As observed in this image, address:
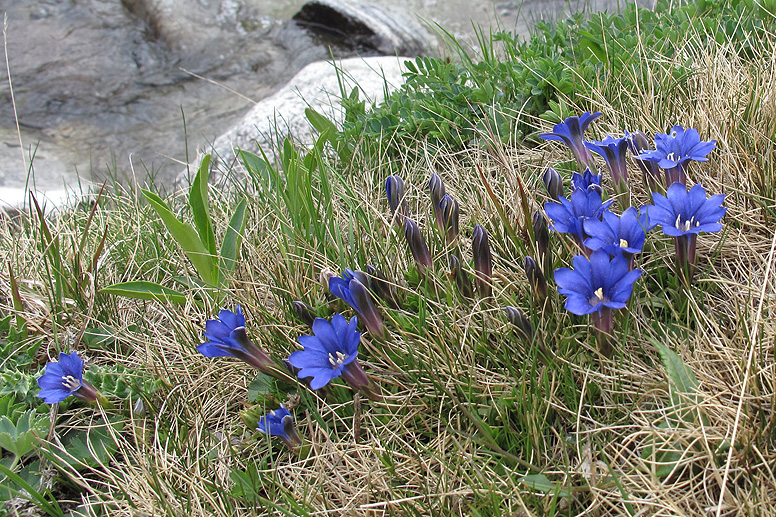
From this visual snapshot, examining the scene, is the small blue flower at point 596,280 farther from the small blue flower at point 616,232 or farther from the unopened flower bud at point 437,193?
the unopened flower bud at point 437,193

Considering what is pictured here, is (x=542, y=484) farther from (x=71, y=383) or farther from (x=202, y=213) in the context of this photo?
(x=202, y=213)

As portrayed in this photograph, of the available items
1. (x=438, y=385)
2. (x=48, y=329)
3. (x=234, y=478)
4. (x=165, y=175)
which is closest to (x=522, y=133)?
(x=438, y=385)

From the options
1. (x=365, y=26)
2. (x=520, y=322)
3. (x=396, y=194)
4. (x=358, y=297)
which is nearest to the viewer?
(x=520, y=322)

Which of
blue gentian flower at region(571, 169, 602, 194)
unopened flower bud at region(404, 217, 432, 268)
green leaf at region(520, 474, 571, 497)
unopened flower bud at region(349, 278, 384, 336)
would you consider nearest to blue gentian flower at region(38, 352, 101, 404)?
unopened flower bud at region(349, 278, 384, 336)

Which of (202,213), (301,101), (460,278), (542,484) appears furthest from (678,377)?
(301,101)

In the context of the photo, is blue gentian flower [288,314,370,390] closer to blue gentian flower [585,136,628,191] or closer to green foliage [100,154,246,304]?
green foliage [100,154,246,304]

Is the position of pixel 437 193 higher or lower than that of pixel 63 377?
higher
